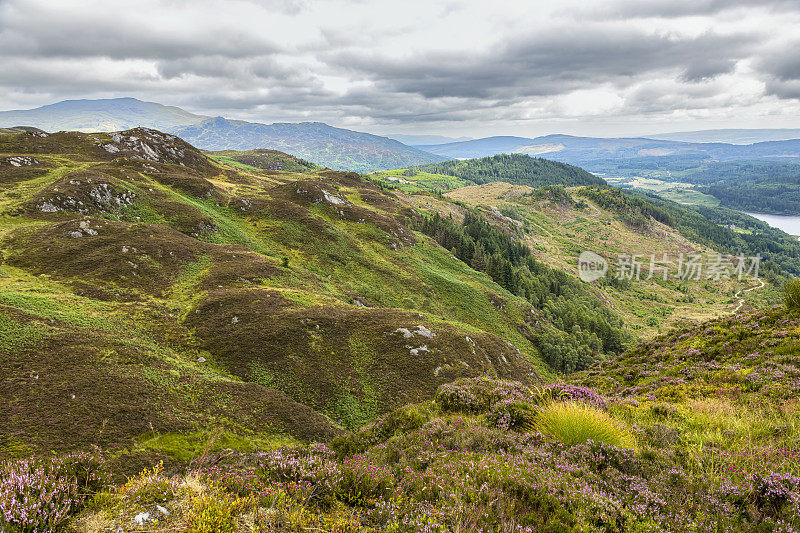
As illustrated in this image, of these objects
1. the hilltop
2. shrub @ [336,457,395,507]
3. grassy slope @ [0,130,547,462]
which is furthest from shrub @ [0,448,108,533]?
grassy slope @ [0,130,547,462]

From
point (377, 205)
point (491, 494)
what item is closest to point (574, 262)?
point (377, 205)

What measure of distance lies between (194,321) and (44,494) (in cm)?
2442

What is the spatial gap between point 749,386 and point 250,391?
24195 millimetres

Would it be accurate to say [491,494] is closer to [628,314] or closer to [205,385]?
[205,385]

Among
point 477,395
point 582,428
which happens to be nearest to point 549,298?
point 477,395

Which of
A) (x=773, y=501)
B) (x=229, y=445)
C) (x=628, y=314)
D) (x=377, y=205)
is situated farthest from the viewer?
(x=628, y=314)

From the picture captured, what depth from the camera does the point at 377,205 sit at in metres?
115

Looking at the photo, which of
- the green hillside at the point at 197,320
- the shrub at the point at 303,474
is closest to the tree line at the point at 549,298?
the green hillside at the point at 197,320

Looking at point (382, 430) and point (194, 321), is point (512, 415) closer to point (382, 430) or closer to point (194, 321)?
point (382, 430)

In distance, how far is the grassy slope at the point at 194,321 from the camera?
1468 cm

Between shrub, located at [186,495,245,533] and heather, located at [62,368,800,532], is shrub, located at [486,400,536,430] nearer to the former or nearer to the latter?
heather, located at [62,368,800,532]

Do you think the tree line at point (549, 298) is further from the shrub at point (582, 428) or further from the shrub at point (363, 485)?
the shrub at point (363, 485)

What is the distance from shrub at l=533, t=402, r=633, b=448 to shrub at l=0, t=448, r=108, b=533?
10112mm

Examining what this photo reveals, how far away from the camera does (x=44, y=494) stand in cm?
491
